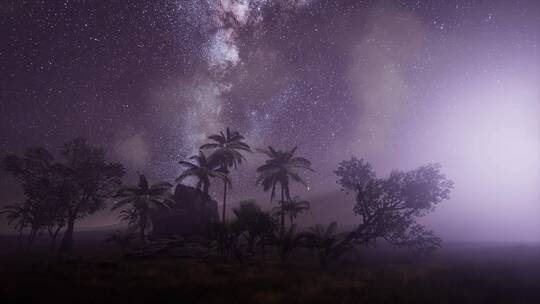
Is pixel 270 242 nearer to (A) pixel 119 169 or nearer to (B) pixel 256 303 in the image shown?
(B) pixel 256 303

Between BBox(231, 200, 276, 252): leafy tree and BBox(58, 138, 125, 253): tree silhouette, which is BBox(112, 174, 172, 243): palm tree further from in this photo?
BBox(231, 200, 276, 252): leafy tree

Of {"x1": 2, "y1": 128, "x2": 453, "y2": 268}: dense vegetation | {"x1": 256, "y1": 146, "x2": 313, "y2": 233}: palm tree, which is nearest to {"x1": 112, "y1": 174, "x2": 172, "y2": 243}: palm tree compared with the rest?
{"x1": 2, "y1": 128, "x2": 453, "y2": 268}: dense vegetation

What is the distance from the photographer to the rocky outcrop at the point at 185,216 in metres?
44.7

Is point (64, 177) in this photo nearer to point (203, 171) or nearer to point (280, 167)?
point (203, 171)

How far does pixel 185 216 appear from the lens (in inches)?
1781

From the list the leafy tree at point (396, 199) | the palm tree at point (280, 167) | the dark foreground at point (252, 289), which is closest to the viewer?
the dark foreground at point (252, 289)

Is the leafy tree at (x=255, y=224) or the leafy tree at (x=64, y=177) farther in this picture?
the leafy tree at (x=64, y=177)

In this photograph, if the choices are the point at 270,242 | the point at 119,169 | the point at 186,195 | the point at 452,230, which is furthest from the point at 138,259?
the point at 452,230

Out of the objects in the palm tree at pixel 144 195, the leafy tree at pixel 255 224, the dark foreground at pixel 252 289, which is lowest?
the dark foreground at pixel 252 289

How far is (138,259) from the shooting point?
98.5 feet

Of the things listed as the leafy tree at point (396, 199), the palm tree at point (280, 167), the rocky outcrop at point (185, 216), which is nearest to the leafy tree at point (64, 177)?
the rocky outcrop at point (185, 216)

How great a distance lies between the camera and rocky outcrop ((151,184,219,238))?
44719mm

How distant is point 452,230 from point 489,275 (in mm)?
136014

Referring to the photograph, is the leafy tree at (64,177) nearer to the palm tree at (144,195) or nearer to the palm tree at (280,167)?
the palm tree at (144,195)
